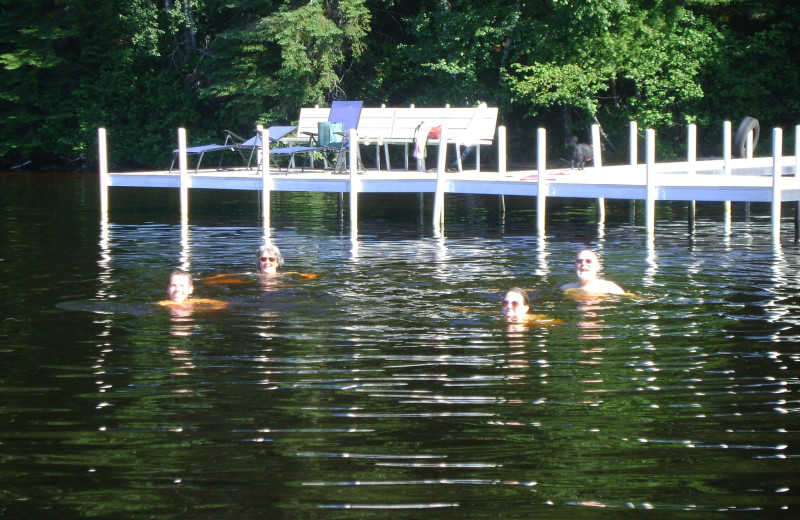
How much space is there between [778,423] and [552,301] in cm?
449

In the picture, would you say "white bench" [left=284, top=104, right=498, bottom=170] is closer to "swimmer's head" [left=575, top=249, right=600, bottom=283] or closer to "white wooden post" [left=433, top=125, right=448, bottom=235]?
"white wooden post" [left=433, top=125, right=448, bottom=235]

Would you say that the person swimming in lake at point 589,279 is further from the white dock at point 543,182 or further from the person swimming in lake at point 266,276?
the white dock at point 543,182

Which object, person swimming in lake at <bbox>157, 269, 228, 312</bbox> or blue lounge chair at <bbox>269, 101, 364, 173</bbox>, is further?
blue lounge chair at <bbox>269, 101, 364, 173</bbox>

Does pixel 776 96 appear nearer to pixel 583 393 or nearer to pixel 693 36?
pixel 693 36

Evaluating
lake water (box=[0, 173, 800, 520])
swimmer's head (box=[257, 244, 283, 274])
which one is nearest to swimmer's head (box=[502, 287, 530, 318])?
lake water (box=[0, 173, 800, 520])

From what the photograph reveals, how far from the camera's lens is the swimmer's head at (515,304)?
9.66 metres

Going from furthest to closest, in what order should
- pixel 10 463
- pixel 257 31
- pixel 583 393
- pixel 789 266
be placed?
A: pixel 257 31 → pixel 789 266 → pixel 583 393 → pixel 10 463

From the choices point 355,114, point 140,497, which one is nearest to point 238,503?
point 140,497

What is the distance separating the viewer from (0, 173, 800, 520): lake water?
5.38 metres

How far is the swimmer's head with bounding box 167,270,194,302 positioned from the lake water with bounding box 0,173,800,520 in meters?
0.26

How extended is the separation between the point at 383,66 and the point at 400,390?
91.1 feet

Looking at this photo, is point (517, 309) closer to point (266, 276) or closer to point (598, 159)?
point (266, 276)

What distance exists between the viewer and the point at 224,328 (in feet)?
31.6

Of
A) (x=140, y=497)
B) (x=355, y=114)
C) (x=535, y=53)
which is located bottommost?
(x=140, y=497)
